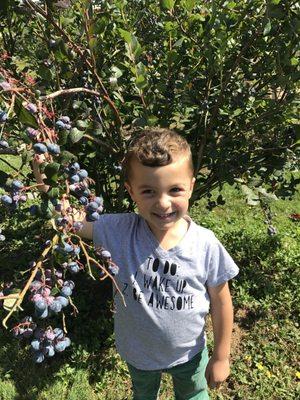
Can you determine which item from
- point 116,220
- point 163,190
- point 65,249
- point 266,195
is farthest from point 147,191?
point 266,195

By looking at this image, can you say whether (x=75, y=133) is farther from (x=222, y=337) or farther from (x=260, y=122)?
(x=260, y=122)

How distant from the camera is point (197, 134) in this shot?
257 cm

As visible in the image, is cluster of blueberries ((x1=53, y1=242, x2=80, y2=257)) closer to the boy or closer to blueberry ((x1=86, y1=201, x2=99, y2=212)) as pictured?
blueberry ((x1=86, y1=201, x2=99, y2=212))

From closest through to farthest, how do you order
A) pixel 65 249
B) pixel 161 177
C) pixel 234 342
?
pixel 65 249
pixel 161 177
pixel 234 342

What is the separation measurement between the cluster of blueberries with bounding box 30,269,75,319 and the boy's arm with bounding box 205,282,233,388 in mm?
678

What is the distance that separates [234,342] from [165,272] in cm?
129

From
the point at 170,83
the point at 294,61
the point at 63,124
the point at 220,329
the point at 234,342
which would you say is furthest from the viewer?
the point at 234,342

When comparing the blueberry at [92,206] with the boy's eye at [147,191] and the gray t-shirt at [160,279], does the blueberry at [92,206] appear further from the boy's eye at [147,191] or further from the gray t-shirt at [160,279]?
the gray t-shirt at [160,279]

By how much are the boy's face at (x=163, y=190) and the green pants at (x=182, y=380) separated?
2.09ft

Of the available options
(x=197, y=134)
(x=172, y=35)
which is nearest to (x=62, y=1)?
(x=172, y=35)

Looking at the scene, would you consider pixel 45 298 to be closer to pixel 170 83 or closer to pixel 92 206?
pixel 92 206

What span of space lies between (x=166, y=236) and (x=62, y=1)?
95cm

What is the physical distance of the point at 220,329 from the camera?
1.85 metres

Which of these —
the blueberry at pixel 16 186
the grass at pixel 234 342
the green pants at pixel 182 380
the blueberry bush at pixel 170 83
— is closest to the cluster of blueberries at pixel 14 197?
the blueberry at pixel 16 186
